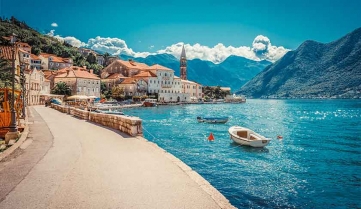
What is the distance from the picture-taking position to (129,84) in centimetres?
10925

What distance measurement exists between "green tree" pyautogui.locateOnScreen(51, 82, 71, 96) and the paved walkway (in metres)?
79.5

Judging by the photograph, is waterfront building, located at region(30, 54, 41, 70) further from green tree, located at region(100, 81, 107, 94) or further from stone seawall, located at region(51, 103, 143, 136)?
stone seawall, located at region(51, 103, 143, 136)

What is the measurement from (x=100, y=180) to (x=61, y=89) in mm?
85130

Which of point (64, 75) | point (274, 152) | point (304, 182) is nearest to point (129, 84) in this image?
point (64, 75)

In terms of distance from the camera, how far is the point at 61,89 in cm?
8538

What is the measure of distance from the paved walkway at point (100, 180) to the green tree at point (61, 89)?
79.5 meters

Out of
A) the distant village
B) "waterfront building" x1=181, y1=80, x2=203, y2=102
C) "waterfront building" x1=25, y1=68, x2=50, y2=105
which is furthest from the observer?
"waterfront building" x1=181, y1=80, x2=203, y2=102

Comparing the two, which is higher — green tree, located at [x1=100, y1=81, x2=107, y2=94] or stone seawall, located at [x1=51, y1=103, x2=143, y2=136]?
A: green tree, located at [x1=100, y1=81, x2=107, y2=94]

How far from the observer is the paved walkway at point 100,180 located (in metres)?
5.85

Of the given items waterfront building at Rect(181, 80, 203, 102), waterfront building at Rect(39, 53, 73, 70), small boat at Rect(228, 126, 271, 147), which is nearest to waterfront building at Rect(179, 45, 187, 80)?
waterfront building at Rect(181, 80, 203, 102)

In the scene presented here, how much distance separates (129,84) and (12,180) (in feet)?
340

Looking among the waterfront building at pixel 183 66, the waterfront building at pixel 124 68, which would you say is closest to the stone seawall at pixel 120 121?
the waterfront building at pixel 124 68

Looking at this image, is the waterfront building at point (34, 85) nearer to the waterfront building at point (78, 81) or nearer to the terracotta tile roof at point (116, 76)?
the waterfront building at point (78, 81)

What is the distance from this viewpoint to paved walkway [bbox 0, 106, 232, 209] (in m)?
5.85
